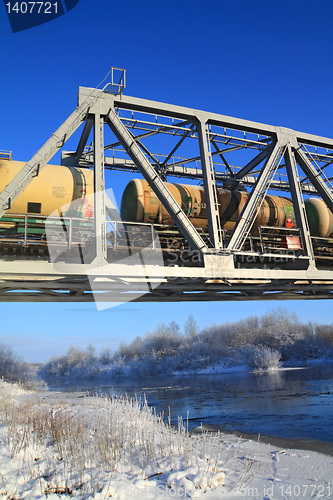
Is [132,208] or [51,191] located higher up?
[132,208]

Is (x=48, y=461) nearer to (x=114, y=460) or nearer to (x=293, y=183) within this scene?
(x=114, y=460)

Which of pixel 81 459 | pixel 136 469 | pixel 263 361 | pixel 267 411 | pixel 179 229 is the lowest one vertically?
pixel 267 411

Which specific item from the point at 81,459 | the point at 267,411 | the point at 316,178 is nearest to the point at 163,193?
the point at 316,178

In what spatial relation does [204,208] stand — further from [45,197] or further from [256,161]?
[45,197]

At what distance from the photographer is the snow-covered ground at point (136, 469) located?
5.45 metres

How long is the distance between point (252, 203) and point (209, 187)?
159cm

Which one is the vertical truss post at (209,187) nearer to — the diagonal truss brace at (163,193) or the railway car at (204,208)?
the diagonal truss brace at (163,193)

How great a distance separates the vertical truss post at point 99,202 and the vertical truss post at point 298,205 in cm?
687

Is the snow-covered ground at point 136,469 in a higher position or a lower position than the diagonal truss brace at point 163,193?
lower

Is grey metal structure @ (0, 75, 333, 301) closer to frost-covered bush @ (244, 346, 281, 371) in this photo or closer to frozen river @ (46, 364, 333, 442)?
frozen river @ (46, 364, 333, 442)

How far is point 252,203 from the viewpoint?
1103cm

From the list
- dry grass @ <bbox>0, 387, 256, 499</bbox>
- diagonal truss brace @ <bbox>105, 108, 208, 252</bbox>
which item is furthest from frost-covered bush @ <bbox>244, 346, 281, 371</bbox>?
dry grass @ <bbox>0, 387, 256, 499</bbox>

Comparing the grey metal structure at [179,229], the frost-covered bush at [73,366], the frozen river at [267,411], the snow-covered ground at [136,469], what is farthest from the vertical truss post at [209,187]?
the frost-covered bush at [73,366]

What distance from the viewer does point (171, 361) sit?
51.2 meters
